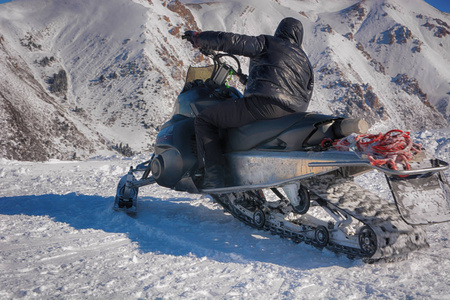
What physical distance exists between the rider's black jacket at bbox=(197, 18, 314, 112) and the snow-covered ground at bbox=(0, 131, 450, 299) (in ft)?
4.49

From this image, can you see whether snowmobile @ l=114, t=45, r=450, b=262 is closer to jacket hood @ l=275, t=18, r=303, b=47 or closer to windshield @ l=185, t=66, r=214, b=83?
windshield @ l=185, t=66, r=214, b=83

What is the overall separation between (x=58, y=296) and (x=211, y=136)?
6.63 ft

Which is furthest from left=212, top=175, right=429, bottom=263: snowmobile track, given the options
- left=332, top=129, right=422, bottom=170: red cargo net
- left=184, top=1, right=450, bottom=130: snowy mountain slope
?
left=184, top=1, right=450, bottom=130: snowy mountain slope

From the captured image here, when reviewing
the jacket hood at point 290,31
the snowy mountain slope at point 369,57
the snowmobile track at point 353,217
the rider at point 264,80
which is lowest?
the snowmobile track at point 353,217

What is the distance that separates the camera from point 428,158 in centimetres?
260

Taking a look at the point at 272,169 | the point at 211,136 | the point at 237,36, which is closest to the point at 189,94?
the point at 211,136

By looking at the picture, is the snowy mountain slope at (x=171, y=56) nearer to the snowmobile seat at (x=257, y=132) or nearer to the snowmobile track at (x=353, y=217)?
the snowmobile seat at (x=257, y=132)

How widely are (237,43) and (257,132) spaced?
0.84 metres

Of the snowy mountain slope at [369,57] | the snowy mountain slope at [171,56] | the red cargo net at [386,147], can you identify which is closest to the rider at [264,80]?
the red cargo net at [386,147]

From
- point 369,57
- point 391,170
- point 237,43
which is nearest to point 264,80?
point 237,43

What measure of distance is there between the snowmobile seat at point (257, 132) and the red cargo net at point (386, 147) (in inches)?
24.1

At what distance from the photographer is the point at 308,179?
316 cm

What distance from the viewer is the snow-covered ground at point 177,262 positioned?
2.34m

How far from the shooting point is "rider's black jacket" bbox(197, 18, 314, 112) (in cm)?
325
